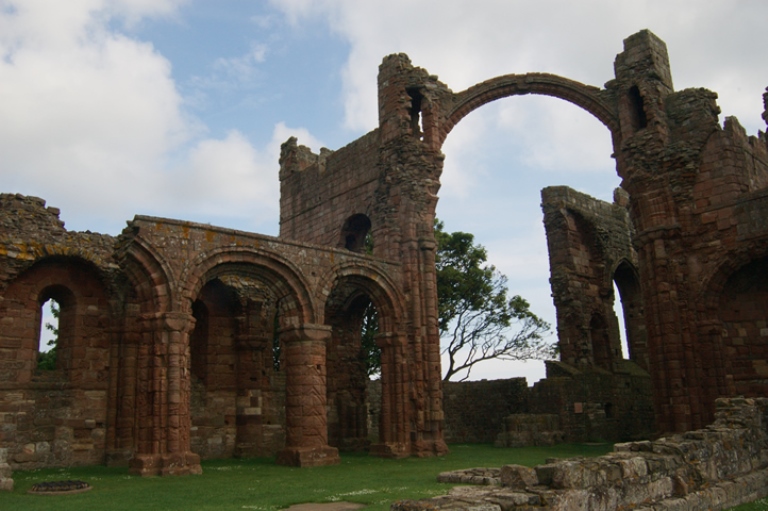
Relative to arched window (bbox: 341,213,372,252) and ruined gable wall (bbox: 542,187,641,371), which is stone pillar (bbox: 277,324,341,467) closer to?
arched window (bbox: 341,213,372,252)

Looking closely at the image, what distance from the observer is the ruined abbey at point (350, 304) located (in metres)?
12.7

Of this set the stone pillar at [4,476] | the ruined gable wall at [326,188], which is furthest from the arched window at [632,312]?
the stone pillar at [4,476]

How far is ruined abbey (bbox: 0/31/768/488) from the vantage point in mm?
12719

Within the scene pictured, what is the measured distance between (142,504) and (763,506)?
7.44 m

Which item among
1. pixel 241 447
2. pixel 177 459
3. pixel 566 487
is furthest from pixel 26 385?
pixel 566 487

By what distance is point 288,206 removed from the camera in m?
23.0

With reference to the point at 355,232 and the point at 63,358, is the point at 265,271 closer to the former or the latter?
the point at 63,358

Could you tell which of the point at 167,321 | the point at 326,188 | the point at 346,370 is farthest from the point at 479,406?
the point at 167,321

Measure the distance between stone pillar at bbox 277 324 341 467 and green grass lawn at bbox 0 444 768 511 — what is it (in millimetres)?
452

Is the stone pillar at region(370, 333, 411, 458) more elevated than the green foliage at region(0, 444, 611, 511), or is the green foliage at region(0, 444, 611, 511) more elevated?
the stone pillar at region(370, 333, 411, 458)

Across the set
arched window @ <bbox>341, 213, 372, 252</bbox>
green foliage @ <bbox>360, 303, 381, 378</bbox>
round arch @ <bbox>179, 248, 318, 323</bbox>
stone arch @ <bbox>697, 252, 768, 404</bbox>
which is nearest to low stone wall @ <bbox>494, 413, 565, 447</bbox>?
stone arch @ <bbox>697, 252, 768, 404</bbox>

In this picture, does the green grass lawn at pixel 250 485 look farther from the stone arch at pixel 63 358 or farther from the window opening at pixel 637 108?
the window opening at pixel 637 108

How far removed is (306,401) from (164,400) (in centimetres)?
310

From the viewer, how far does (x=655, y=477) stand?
7012 millimetres
